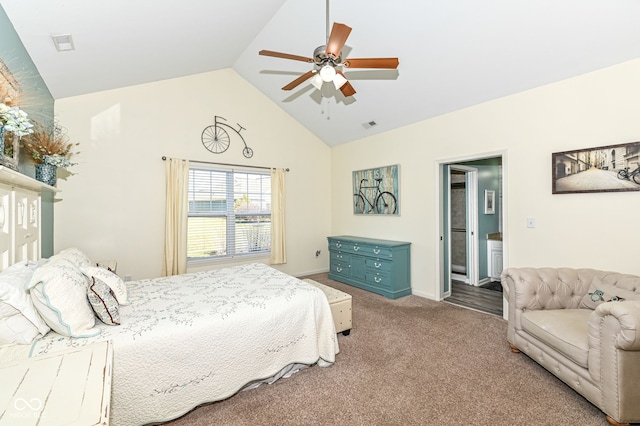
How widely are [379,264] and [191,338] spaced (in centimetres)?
306

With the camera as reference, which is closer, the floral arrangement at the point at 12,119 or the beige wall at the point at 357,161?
the floral arrangement at the point at 12,119

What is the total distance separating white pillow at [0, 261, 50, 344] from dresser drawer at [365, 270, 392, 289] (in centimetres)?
365

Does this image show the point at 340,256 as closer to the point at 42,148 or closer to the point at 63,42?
the point at 42,148

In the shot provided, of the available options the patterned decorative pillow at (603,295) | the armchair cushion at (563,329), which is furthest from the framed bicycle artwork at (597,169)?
the armchair cushion at (563,329)

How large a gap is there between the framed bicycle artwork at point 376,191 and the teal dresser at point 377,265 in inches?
21.8

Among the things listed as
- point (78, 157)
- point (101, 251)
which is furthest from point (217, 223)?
point (78, 157)

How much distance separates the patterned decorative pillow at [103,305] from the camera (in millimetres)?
1787

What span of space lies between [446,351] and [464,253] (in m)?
3.22

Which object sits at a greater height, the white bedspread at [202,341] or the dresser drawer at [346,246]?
the dresser drawer at [346,246]

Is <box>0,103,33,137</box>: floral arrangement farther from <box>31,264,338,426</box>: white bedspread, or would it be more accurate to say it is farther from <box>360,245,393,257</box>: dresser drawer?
<box>360,245,393,257</box>: dresser drawer

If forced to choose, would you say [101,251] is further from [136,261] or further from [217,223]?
[217,223]

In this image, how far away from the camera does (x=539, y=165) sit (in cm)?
308

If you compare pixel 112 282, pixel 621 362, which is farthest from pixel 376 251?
pixel 112 282

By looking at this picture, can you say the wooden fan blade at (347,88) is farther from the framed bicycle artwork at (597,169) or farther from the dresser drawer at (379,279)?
the dresser drawer at (379,279)
